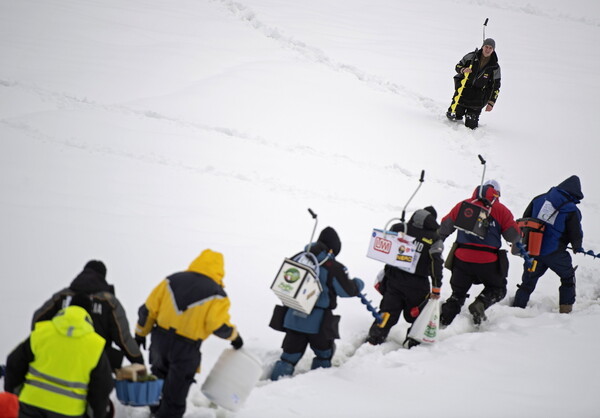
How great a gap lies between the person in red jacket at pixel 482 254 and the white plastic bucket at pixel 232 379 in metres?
2.59

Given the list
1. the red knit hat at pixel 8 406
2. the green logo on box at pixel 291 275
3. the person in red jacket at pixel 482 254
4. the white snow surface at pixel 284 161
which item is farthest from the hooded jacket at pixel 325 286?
the red knit hat at pixel 8 406

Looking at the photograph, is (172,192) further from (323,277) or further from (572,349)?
(572,349)

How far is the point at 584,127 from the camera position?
1155 cm

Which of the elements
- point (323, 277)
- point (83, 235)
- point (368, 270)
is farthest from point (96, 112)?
point (323, 277)

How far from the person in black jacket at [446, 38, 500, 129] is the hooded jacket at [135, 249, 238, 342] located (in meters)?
7.61

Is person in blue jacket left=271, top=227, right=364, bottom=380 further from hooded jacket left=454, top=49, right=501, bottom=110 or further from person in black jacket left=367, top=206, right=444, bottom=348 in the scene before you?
hooded jacket left=454, top=49, right=501, bottom=110

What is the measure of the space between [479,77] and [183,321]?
26.4 ft

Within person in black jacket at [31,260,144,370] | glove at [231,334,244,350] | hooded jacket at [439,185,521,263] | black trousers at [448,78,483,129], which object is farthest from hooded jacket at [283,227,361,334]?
black trousers at [448,78,483,129]

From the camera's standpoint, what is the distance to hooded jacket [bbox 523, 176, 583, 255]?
6.05m

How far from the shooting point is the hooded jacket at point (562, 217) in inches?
238

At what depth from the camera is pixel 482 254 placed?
226 inches

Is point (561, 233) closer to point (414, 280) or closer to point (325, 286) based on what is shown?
point (414, 280)

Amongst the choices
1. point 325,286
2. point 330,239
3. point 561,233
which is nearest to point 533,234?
point 561,233

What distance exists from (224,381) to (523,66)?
13480mm
